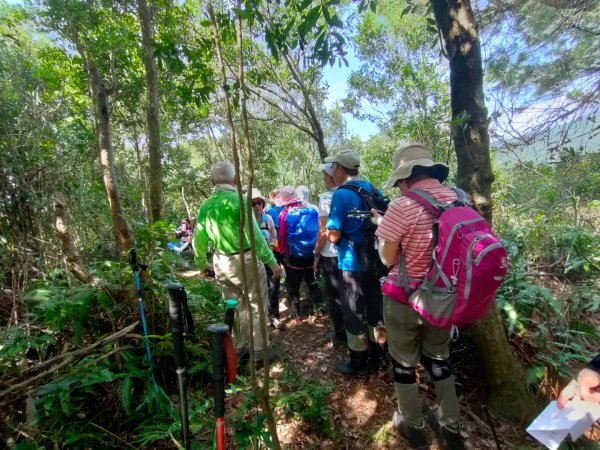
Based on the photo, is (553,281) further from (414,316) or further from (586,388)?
(586,388)

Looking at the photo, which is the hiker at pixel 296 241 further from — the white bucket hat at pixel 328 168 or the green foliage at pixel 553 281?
the green foliage at pixel 553 281

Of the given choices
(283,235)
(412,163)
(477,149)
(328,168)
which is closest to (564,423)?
(412,163)

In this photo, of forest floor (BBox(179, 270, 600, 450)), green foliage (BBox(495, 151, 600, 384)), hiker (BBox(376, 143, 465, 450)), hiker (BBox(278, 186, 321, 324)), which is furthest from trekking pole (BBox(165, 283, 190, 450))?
hiker (BBox(278, 186, 321, 324))

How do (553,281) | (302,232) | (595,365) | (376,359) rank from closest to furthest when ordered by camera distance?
(595,365) < (376,359) < (553,281) < (302,232)

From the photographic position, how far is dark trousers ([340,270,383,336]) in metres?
2.94

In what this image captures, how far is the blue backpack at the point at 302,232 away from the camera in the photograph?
14.7 ft

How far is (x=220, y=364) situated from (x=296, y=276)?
137 inches

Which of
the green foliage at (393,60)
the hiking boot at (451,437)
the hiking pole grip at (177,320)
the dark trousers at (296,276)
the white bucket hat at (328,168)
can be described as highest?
the green foliage at (393,60)

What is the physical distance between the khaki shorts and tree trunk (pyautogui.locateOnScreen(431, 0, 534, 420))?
1.93 feet

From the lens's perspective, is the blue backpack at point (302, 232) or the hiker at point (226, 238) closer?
the hiker at point (226, 238)

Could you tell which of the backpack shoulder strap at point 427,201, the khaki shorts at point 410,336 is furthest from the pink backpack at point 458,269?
the khaki shorts at point 410,336

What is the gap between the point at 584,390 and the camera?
1.30 m

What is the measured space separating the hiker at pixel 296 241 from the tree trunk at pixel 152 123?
1.82 metres

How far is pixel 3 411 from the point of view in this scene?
70.2 inches
